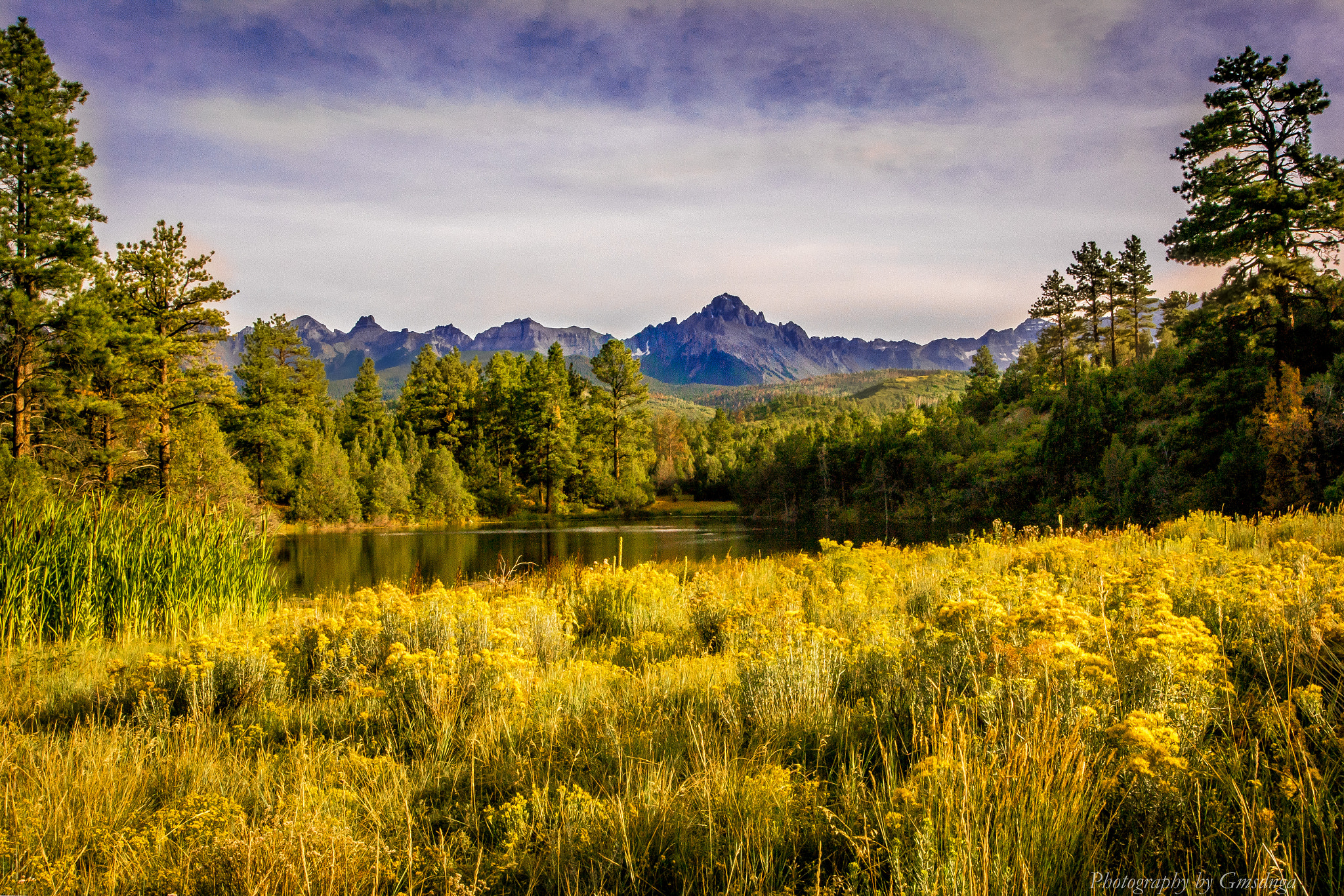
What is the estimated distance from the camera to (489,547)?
102ft

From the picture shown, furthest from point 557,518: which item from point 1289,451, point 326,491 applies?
point 1289,451

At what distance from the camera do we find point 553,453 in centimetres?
5772

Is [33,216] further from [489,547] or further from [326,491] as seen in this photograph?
[326,491]

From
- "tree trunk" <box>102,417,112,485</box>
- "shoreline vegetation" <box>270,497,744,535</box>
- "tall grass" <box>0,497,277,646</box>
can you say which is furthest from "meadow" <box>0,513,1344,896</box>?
"shoreline vegetation" <box>270,497,744,535</box>

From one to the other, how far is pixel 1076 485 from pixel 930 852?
105 feet

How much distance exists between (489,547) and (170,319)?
52.2ft

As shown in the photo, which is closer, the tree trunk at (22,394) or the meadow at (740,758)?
the meadow at (740,758)

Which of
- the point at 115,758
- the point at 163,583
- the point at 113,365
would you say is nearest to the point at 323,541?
the point at 113,365

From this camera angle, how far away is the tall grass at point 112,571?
7.91 meters

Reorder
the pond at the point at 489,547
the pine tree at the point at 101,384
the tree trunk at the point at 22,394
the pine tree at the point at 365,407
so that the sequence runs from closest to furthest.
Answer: the tree trunk at the point at 22,394 → the pine tree at the point at 101,384 → the pond at the point at 489,547 → the pine tree at the point at 365,407

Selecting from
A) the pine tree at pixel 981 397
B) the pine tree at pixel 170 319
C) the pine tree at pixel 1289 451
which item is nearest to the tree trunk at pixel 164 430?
the pine tree at pixel 170 319

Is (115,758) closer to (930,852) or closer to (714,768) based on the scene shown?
(714,768)

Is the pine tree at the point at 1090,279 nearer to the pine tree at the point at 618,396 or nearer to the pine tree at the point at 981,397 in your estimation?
the pine tree at the point at 981,397

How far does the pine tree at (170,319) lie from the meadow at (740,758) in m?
24.1
